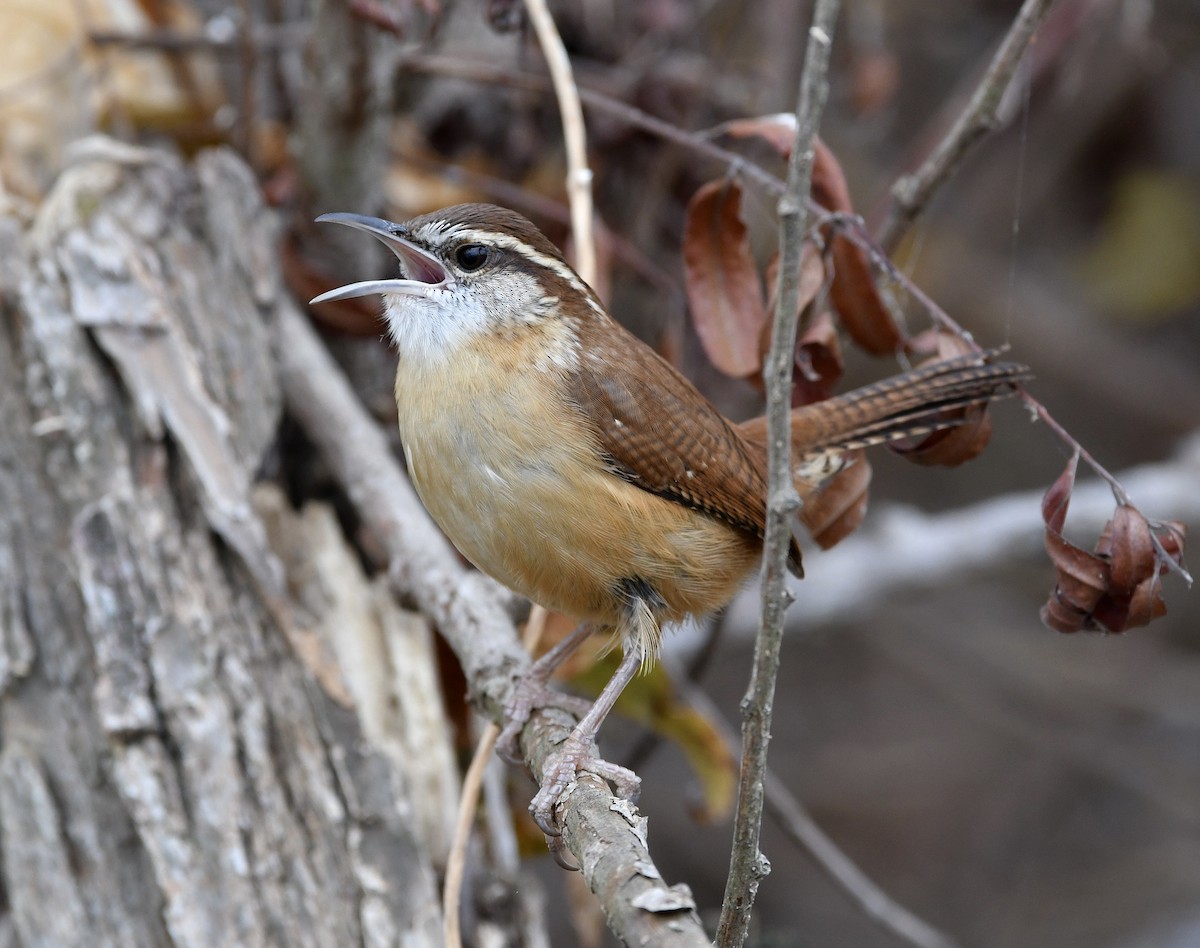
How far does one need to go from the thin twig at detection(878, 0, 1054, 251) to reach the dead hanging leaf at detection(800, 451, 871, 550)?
0.72 metres

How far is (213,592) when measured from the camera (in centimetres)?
284

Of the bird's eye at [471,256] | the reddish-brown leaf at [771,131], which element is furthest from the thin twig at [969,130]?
the bird's eye at [471,256]

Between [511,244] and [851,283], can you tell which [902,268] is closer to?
[851,283]

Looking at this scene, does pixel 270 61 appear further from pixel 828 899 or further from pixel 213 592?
pixel 828 899

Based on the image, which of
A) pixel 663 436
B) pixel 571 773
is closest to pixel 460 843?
pixel 571 773

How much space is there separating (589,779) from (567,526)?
55 cm

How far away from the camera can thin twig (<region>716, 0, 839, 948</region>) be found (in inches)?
56.2

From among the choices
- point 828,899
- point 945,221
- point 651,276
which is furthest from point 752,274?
point 828,899

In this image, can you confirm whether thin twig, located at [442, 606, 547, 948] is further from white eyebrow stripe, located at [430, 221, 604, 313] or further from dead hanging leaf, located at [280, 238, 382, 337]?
dead hanging leaf, located at [280, 238, 382, 337]

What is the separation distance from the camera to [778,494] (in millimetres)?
1481

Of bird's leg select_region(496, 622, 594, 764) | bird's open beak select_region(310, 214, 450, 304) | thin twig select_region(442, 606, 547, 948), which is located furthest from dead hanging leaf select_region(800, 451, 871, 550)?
bird's open beak select_region(310, 214, 450, 304)

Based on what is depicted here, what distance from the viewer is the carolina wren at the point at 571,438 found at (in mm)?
2457

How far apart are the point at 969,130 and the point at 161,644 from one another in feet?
7.10

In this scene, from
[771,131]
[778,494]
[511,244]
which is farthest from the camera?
[771,131]
